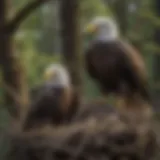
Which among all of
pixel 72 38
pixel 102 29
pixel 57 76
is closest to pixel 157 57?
pixel 102 29

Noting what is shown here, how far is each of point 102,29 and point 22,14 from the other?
0.52 m

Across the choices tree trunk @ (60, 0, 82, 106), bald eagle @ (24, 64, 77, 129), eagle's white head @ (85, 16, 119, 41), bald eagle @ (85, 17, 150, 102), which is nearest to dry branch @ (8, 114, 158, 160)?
bald eagle @ (24, 64, 77, 129)

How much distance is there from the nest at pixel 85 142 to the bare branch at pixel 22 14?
352mm

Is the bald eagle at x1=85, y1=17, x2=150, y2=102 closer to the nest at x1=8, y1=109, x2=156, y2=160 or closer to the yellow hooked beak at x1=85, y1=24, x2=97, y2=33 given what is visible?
the yellow hooked beak at x1=85, y1=24, x2=97, y2=33

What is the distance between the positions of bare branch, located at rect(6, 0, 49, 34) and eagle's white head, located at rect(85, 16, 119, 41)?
0.46 m

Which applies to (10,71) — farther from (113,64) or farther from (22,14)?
(113,64)

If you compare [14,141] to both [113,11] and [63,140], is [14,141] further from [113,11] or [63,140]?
[113,11]

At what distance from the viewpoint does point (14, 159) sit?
203 centimetres

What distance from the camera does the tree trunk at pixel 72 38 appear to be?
7.58 ft

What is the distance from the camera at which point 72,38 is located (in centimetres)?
234

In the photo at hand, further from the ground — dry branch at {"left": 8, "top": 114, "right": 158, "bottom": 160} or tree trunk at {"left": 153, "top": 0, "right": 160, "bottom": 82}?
tree trunk at {"left": 153, "top": 0, "right": 160, "bottom": 82}

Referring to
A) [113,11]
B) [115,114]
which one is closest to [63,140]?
[115,114]

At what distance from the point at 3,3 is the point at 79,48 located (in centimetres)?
32

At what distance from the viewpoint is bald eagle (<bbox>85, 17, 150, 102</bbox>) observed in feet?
8.10
